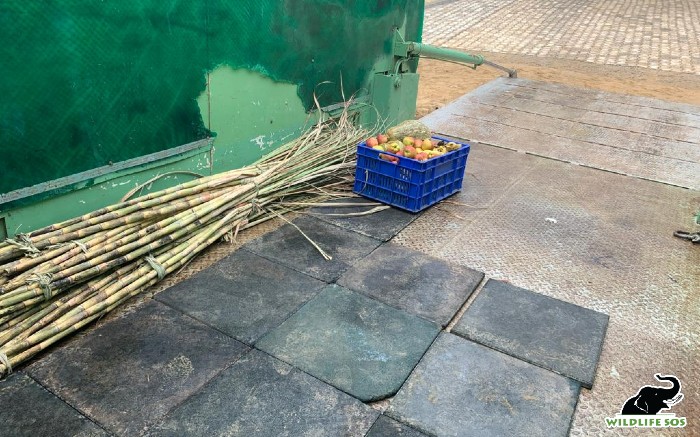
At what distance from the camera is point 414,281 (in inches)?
137

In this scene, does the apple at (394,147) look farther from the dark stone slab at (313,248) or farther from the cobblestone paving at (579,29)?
the cobblestone paving at (579,29)

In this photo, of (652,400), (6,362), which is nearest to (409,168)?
(652,400)

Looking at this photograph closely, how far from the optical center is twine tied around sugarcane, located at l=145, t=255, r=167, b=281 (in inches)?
128

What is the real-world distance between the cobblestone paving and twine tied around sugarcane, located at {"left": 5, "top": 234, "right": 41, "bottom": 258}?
12255mm

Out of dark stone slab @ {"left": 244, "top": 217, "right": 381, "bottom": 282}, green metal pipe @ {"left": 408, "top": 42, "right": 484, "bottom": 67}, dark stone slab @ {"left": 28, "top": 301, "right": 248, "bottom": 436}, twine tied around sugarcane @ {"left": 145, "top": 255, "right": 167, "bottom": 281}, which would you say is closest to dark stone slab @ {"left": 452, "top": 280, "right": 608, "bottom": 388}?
dark stone slab @ {"left": 244, "top": 217, "right": 381, "bottom": 282}

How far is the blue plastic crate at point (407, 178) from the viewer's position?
426 cm

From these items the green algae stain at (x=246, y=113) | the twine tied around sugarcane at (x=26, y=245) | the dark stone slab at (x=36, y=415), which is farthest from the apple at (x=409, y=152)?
the dark stone slab at (x=36, y=415)

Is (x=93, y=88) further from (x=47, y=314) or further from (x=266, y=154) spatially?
(x=266, y=154)

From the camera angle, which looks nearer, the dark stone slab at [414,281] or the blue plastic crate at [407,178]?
the dark stone slab at [414,281]

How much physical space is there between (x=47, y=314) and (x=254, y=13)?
8.87 ft

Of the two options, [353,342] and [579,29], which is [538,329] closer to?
[353,342]

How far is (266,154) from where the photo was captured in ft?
15.7

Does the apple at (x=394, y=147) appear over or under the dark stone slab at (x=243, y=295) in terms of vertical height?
over

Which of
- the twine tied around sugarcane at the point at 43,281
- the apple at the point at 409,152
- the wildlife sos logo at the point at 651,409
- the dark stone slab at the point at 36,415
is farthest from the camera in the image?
the apple at the point at 409,152
